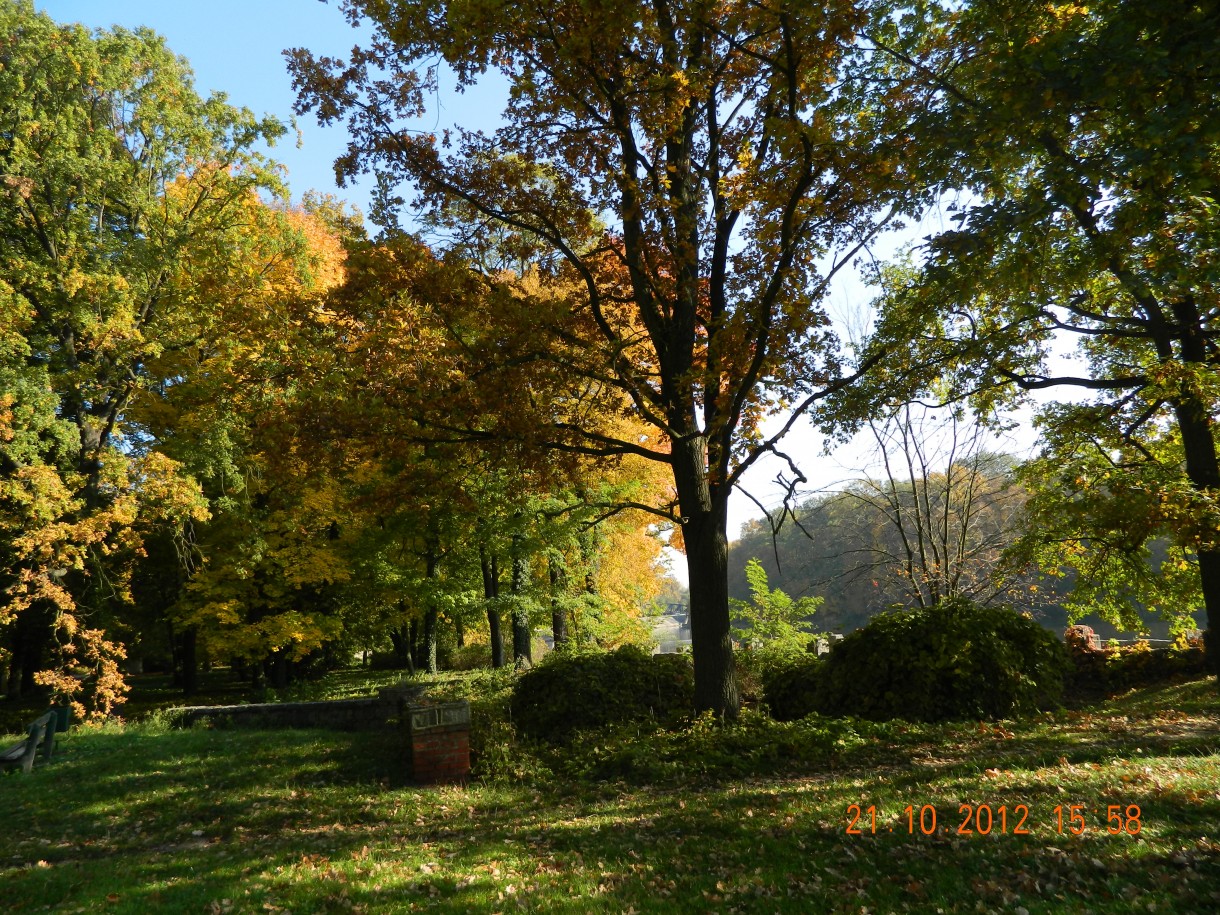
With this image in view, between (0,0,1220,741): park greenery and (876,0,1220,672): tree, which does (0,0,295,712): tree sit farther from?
(876,0,1220,672): tree

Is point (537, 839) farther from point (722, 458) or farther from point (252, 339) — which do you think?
point (252, 339)

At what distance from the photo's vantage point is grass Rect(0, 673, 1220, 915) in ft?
14.0

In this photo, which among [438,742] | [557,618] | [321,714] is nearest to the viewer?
[438,742]

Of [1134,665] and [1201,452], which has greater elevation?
[1201,452]

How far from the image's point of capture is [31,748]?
1008cm

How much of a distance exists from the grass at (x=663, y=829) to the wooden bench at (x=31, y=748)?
0.30 meters

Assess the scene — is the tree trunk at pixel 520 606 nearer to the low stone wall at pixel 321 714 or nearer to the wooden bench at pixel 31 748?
the low stone wall at pixel 321 714

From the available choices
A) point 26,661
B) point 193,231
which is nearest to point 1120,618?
point 193,231

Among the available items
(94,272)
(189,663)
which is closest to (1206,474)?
(94,272)

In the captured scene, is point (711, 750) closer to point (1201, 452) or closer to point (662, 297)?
point (662, 297)

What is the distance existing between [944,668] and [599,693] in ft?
16.3

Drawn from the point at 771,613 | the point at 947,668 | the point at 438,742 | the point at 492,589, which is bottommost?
the point at 438,742

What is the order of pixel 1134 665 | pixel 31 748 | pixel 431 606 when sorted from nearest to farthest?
pixel 31 748 < pixel 1134 665 < pixel 431 606

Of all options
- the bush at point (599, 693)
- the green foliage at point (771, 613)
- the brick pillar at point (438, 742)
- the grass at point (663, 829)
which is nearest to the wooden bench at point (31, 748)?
the grass at point (663, 829)
